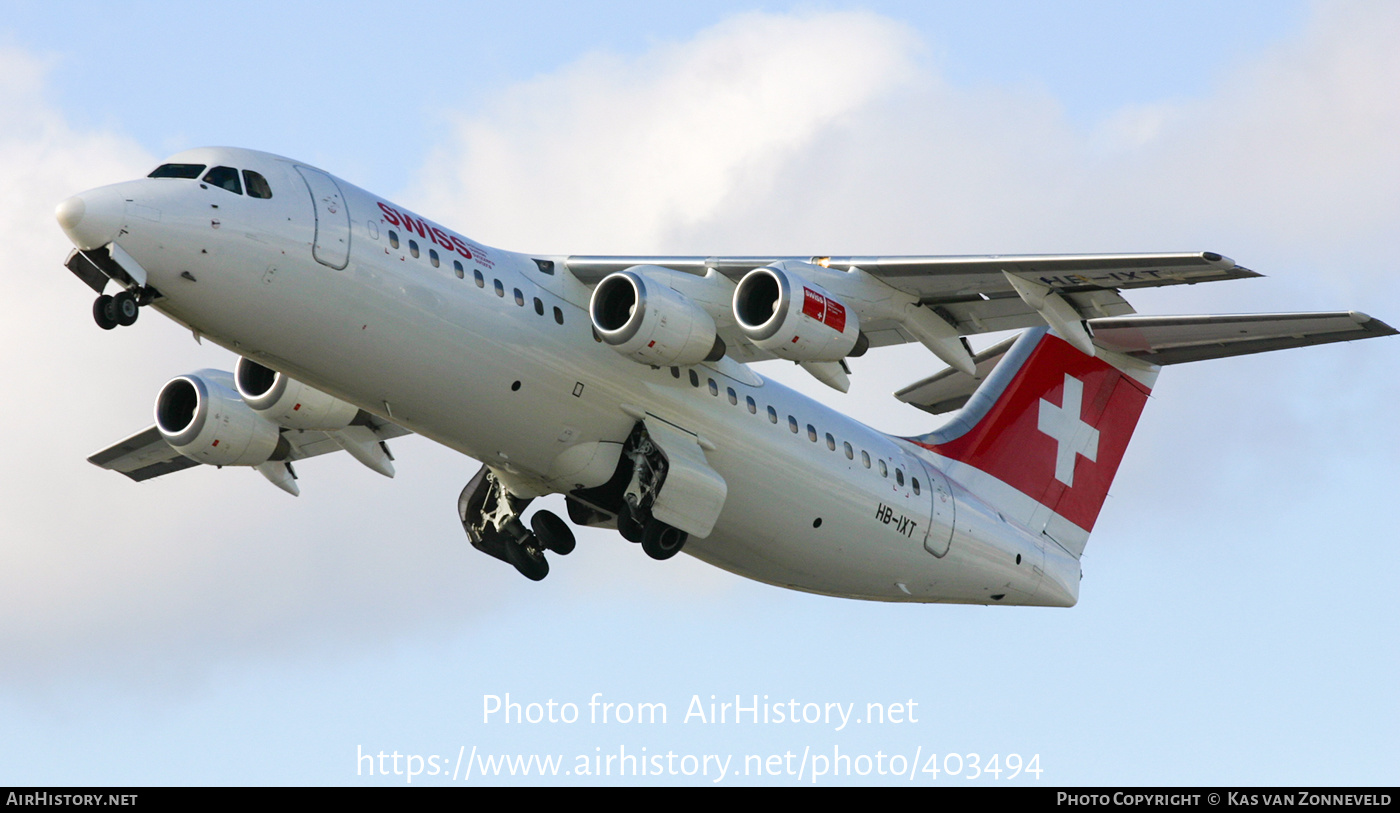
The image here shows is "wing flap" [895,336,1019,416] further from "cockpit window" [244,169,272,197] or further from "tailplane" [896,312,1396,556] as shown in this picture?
"cockpit window" [244,169,272,197]

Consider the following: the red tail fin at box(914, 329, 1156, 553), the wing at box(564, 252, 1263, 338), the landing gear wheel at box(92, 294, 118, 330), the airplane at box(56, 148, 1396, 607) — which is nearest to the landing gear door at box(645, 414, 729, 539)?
the airplane at box(56, 148, 1396, 607)

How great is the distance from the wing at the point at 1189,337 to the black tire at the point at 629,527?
506 centimetres

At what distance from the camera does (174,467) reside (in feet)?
63.9

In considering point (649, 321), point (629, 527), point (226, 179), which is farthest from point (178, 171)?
point (629, 527)

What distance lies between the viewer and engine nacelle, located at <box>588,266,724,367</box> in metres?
13.8

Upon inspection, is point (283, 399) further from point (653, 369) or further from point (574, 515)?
point (653, 369)

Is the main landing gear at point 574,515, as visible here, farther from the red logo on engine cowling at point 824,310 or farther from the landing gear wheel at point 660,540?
the red logo on engine cowling at point 824,310

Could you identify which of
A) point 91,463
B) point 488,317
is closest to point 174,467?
point 91,463

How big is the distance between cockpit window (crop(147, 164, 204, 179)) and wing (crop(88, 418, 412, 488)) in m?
5.00

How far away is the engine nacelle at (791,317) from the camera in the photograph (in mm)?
13891

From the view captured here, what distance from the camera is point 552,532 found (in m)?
16.5

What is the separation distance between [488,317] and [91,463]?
7467 mm

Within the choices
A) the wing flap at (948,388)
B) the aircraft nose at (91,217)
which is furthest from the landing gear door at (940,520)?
the aircraft nose at (91,217)
